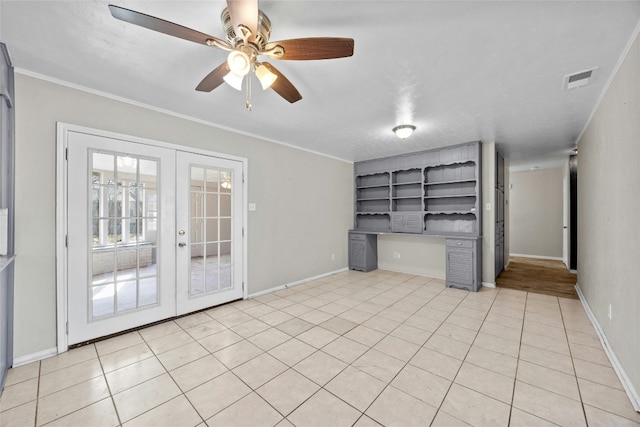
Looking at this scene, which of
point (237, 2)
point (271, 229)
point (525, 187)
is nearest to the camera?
point (237, 2)

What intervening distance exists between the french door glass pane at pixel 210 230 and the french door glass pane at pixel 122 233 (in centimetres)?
42

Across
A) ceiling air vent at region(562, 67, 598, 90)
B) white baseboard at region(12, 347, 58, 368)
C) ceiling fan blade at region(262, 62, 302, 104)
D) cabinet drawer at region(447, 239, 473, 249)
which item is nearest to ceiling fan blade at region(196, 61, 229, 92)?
ceiling fan blade at region(262, 62, 302, 104)

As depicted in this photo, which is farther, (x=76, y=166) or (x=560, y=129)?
(x=560, y=129)

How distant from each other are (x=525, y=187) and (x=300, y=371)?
800cm

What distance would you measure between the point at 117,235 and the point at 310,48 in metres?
2.66

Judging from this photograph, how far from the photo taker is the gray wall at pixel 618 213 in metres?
1.78

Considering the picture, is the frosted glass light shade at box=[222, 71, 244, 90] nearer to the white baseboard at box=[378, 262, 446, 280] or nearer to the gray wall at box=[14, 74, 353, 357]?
the gray wall at box=[14, 74, 353, 357]

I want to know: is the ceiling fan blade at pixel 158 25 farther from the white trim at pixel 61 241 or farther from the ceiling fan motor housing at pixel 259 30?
Result: the white trim at pixel 61 241

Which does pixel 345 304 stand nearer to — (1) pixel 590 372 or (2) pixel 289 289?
(2) pixel 289 289

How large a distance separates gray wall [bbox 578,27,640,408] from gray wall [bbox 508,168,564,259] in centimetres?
455

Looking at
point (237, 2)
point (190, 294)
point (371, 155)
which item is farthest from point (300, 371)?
point (371, 155)

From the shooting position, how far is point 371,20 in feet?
5.35

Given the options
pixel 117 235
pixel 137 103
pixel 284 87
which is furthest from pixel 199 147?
pixel 284 87

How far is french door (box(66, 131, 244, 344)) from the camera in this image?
2.49m
